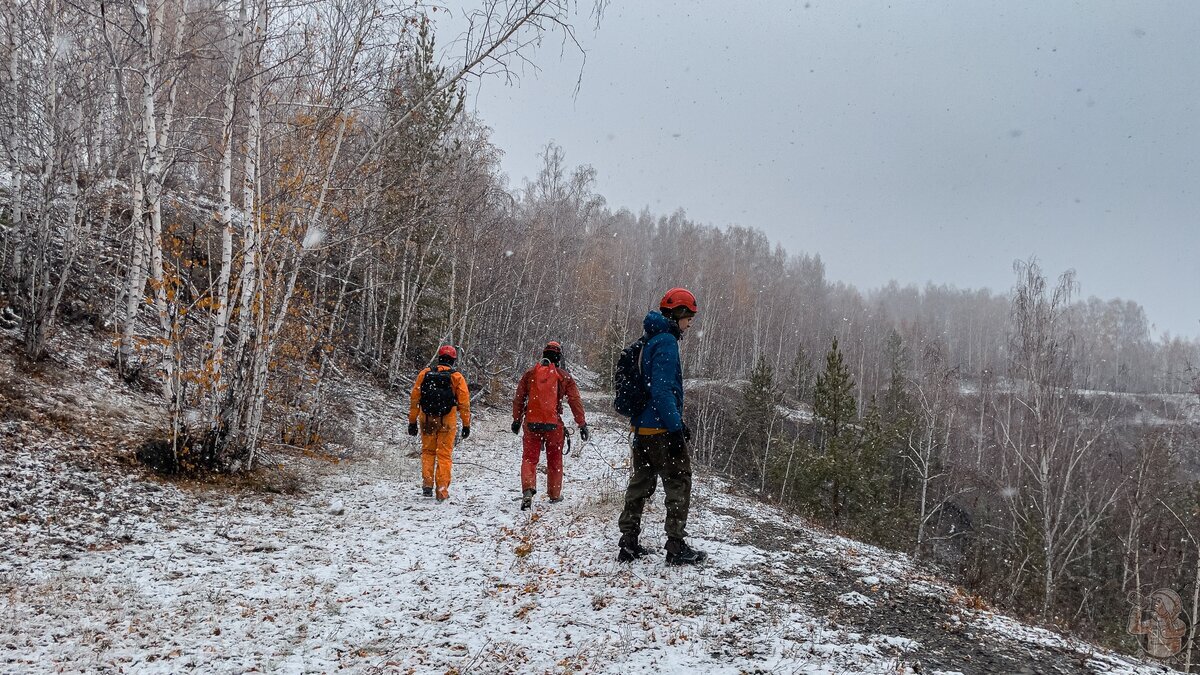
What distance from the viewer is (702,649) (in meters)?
3.48

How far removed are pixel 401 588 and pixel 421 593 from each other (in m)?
0.20

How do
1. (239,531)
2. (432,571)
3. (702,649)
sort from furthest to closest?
(239,531) → (432,571) → (702,649)

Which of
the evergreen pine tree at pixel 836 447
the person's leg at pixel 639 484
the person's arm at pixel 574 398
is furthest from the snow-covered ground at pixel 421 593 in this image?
the evergreen pine tree at pixel 836 447

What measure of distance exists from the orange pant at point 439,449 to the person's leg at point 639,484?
3.10m

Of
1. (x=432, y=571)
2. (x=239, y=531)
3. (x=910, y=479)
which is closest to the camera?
(x=432, y=571)

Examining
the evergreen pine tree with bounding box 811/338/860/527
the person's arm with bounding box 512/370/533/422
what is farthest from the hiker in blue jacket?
the evergreen pine tree with bounding box 811/338/860/527

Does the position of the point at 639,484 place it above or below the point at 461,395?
below

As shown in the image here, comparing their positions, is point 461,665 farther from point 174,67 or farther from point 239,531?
point 174,67

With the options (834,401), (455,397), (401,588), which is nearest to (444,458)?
(455,397)

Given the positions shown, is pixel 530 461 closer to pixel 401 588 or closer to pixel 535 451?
pixel 535 451

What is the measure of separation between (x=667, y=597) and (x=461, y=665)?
5.14ft

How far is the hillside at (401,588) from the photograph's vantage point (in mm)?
3391

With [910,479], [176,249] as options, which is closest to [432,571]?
[176,249]

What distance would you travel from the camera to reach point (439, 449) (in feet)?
24.0
